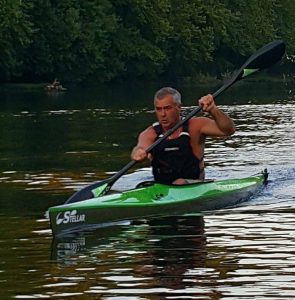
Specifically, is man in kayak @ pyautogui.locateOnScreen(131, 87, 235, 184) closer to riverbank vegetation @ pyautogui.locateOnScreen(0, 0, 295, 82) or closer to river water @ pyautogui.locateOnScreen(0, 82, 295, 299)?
river water @ pyautogui.locateOnScreen(0, 82, 295, 299)

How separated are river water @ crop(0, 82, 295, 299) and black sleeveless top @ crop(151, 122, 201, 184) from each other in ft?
2.46

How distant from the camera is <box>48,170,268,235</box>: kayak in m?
14.6

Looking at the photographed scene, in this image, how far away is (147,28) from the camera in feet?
292

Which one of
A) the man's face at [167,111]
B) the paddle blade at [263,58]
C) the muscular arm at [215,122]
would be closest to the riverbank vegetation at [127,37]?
the paddle blade at [263,58]

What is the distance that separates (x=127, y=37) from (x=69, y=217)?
7186 centimetres

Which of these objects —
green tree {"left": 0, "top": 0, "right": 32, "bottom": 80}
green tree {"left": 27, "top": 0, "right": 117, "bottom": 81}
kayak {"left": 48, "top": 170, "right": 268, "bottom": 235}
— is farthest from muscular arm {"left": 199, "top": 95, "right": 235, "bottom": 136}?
green tree {"left": 27, "top": 0, "right": 117, "bottom": 81}

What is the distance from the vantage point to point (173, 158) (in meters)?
16.5

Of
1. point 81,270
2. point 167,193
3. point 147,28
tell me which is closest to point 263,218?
point 167,193

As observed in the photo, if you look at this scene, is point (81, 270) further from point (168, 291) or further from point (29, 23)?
point (29, 23)

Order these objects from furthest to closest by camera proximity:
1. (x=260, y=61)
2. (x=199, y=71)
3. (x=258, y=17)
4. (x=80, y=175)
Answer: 1. (x=258, y=17)
2. (x=199, y=71)
3. (x=80, y=175)
4. (x=260, y=61)

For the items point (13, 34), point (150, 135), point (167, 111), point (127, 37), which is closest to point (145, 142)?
point (150, 135)

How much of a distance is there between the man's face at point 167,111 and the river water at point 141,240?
125 centimetres

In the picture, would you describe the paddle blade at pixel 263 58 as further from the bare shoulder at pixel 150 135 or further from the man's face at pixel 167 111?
the man's face at pixel 167 111

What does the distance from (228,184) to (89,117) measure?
2389 cm
